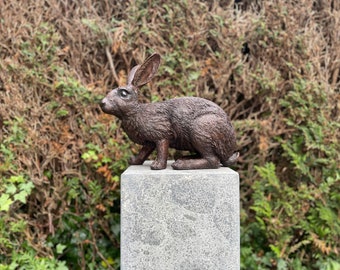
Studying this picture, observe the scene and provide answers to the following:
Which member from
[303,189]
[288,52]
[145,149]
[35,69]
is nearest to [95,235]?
[145,149]

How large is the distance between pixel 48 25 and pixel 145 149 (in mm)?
1788

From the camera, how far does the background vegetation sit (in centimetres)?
321

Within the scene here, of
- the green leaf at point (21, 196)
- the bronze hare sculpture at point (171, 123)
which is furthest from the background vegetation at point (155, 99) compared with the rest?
the bronze hare sculpture at point (171, 123)

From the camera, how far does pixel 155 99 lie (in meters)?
3.28

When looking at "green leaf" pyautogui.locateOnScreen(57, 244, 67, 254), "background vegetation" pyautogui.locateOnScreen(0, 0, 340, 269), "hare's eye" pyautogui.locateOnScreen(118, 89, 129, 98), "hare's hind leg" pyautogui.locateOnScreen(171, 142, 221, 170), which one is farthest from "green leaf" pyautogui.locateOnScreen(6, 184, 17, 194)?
"hare's hind leg" pyautogui.locateOnScreen(171, 142, 221, 170)

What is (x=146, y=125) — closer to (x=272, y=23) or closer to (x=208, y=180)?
(x=208, y=180)

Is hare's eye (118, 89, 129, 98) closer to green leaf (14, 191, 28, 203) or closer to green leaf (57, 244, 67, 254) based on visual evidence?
green leaf (14, 191, 28, 203)

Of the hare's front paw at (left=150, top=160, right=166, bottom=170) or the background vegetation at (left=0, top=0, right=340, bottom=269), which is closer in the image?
the hare's front paw at (left=150, top=160, right=166, bottom=170)

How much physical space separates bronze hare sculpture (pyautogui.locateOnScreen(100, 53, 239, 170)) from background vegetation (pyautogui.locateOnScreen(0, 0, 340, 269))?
1051mm

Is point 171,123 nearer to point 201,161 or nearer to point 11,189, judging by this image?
point 201,161

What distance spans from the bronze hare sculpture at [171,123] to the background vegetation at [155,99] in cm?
105

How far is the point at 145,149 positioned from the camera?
2389 mm

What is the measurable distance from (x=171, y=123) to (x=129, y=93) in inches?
12.2

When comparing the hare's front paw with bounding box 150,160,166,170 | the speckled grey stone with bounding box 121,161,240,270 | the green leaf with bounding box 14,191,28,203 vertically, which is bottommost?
the green leaf with bounding box 14,191,28,203
